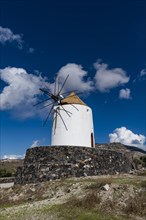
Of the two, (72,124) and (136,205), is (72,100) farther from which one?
(136,205)

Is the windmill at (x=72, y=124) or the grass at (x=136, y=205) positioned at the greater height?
the windmill at (x=72, y=124)

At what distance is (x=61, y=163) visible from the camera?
64.4 ft

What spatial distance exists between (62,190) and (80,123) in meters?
9.45

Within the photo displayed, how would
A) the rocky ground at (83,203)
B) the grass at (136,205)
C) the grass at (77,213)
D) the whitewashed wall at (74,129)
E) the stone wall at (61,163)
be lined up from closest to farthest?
the grass at (77,213), the rocky ground at (83,203), the grass at (136,205), the stone wall at (61,163), the whitewashed wall at (74,129)

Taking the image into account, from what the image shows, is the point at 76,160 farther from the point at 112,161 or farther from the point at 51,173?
the point at 112,161

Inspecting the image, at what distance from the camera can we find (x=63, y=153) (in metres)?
20.2

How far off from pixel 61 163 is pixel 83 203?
750 cm

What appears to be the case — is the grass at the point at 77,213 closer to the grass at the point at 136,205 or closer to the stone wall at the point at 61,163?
the grass at the point at 136,205

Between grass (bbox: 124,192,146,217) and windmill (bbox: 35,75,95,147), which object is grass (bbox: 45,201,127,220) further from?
windmill (bbox: 35,75,95,147)

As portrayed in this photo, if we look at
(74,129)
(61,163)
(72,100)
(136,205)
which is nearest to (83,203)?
(136,205)

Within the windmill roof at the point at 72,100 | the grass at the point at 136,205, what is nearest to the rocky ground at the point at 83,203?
the grass at the point at 136,205

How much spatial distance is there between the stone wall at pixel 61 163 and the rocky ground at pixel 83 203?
3.24 meters

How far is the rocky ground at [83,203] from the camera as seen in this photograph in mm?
10984

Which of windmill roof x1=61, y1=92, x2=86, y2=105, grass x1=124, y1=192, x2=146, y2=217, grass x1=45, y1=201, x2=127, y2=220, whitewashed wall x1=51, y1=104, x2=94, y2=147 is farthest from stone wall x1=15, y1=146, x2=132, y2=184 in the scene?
grass x1=124, y1=192, x2=146, y2=217
